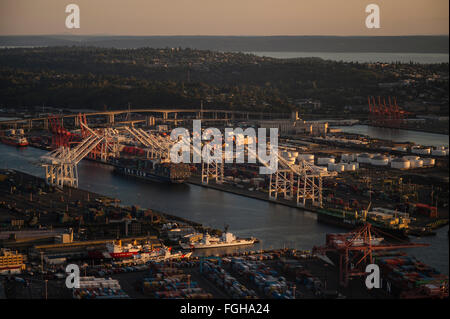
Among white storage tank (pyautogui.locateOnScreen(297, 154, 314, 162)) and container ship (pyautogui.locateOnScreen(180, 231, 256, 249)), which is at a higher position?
white storage tank (pyautogui.locateOnScreen(297, 154, 314, 162))

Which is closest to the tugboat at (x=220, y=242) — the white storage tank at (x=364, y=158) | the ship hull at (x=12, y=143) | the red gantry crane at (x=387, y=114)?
the white storage tank at (x=364, y=158)

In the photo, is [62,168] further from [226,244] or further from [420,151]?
[420,151]

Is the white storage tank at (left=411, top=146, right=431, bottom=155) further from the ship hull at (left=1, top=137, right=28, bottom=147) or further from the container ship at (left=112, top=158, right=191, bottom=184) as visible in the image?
the ship hull at (left=1, top=137, right=28, bottom=147)

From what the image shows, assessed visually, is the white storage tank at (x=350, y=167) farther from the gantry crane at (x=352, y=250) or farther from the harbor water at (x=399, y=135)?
the gantry crane at (x=352, y=250)

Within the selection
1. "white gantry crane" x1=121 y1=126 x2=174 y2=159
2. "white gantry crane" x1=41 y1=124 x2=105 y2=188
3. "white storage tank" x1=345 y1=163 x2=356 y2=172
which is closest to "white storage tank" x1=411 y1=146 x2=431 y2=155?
"white storage tank" x1=345 y1=163 x2=356 y2=172

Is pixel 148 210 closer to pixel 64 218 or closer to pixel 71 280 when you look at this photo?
pixel 64 218
